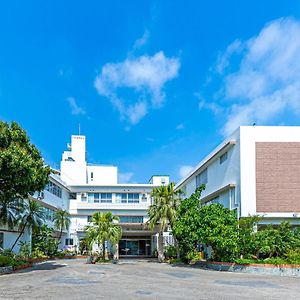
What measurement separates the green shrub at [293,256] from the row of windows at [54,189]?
2582cm

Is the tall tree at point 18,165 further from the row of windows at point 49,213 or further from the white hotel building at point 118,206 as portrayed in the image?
the white hotel building at point 118,206

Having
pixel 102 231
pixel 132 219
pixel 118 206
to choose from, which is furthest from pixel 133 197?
pixel 102 231

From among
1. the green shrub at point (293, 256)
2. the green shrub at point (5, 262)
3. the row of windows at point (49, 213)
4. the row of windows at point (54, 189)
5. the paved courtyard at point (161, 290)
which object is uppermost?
the row of windows at point (54, 189)

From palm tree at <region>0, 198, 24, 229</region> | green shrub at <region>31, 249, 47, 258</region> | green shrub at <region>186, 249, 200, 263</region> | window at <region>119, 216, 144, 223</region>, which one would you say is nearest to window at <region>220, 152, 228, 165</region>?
green shrub at <region>186, 249, 200, 263</region>

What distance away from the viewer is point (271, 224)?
25.2m

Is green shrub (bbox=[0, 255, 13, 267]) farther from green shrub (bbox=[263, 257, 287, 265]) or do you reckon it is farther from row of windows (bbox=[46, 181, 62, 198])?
row of windows (bbox=[46, 181, 62, 198])

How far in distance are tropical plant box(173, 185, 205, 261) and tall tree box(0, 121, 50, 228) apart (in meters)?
8.82

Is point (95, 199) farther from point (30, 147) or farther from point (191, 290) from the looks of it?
point (191, 290)

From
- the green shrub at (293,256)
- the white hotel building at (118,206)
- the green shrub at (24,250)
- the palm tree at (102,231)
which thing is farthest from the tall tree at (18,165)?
the white hotel building at (118,206)

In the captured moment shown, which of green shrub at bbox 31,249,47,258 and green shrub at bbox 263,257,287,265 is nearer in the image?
green shrub at bbox 263,257,287,265

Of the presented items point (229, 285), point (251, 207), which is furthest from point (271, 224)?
point (229, 285)

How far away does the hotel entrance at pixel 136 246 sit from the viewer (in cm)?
5375

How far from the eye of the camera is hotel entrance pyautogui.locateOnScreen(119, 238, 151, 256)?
53.8m

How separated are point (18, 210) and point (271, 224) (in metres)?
16.3
